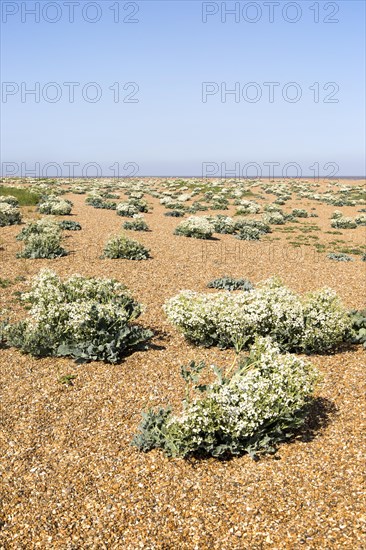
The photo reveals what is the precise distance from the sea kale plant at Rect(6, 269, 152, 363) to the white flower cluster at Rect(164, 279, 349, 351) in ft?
3.55

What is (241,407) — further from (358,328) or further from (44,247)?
(44,247)

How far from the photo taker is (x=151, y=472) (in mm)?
5688

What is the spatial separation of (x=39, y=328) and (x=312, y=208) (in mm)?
38957

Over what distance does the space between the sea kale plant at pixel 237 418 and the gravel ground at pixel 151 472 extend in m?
0.21

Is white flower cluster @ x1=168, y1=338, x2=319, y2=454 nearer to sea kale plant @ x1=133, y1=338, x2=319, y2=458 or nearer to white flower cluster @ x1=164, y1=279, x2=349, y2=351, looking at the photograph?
sea kale plant @ x1=133, y1=338, x2=319, y2=458

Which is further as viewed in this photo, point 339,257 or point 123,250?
point 339,257

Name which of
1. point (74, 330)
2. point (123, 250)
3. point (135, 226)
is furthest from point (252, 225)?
point (74, 330)

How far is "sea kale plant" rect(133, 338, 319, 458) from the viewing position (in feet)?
18.8

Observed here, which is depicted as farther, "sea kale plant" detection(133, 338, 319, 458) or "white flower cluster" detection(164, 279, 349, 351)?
"white flower cluster" detection(164, 279, 349, 351)

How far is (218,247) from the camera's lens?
21.1 metres

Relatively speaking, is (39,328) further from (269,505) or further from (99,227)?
(99,227)

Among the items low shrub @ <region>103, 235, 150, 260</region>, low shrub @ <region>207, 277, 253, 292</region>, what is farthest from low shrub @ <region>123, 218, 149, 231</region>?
low shrub @ <region>207, 277, 253, 292</region>

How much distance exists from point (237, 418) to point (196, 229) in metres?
18.4

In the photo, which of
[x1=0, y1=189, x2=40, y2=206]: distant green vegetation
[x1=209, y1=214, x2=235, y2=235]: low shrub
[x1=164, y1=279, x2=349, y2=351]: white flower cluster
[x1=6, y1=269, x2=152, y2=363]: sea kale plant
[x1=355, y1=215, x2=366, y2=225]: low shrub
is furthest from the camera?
[x1=0, y1=189, x2=40, y2=206]: distant green vegetation
